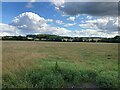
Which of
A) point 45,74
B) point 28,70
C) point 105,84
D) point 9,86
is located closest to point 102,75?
point 105,84

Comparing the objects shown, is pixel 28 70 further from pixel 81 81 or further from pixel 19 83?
pixel 81 81

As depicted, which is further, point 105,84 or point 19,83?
point 105,84

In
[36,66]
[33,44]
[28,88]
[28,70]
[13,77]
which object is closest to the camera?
[28,88]

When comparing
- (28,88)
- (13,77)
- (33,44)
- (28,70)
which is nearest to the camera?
(28,88)

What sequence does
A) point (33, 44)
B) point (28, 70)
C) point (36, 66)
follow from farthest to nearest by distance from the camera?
point (33, 44)
point (36, 66)
point (28, 70)

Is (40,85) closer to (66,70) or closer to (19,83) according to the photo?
(19,83)

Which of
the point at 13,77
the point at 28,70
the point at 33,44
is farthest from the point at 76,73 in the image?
the point at 33,44

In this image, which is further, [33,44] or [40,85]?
[33,44]

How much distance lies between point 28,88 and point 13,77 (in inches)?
40.4

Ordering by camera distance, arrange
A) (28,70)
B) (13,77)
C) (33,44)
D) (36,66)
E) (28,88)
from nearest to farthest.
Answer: (28,88) < (13,77) < (28,70) < (36,66) < (33,44)

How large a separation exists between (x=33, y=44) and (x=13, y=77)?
54.6 ft

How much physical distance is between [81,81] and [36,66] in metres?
2.40

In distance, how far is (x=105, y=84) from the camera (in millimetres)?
10250

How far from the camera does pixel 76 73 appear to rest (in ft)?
36.1
